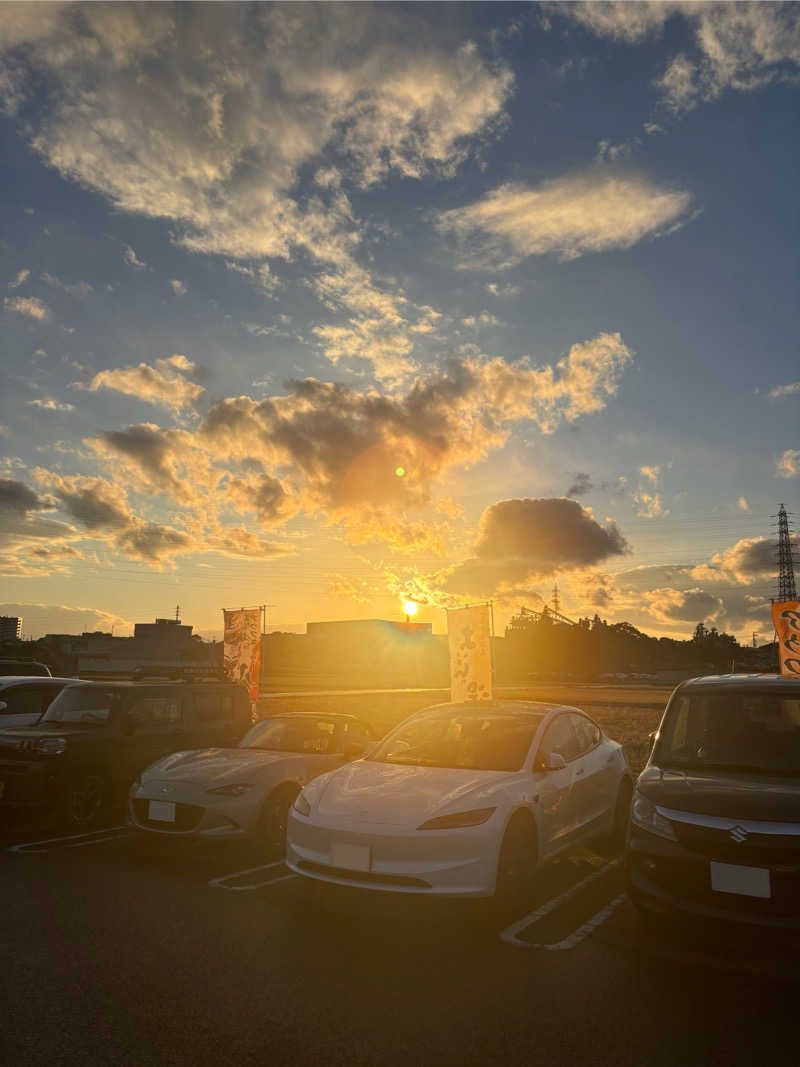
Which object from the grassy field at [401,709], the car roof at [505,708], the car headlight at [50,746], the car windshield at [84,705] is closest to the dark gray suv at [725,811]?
the car roof at [505,708]

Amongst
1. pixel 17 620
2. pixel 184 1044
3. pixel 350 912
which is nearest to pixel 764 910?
pixel 350 912

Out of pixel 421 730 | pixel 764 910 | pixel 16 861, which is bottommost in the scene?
pixel 16 861

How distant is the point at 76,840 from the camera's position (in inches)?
325

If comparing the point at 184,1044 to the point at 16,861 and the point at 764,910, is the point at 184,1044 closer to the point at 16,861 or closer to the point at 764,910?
the point at 764,910

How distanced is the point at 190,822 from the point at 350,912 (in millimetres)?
2404

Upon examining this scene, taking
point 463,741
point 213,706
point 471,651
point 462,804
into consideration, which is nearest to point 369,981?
point 462,804

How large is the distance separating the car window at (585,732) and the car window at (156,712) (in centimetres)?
530

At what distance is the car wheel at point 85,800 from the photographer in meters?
8.65

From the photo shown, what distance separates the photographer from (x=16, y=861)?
727 cm

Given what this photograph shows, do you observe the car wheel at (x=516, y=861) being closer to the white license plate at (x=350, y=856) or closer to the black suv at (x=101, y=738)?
the white license plate at (x=350, y=856)

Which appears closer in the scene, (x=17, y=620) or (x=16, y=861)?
(x=16, y=861)

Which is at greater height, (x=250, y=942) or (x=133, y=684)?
(x=133, y=684)

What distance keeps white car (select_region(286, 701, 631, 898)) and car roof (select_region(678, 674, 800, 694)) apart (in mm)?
1296

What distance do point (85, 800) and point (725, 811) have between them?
Result: 7.14m
